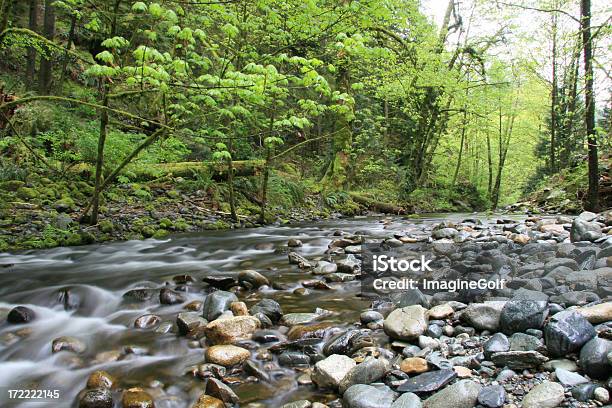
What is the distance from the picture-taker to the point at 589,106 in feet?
26.7

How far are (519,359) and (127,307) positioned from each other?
3687 millimetres

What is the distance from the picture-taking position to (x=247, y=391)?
8.80ft

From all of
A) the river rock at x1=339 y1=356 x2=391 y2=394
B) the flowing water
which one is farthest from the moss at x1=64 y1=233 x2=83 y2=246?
the river rock at x1=339 y1=356 x2=391 y2=394

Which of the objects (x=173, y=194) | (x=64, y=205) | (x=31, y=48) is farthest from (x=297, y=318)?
(x=31, y=48)

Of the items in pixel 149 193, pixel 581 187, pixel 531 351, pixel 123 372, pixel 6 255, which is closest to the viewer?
pixel 531 351

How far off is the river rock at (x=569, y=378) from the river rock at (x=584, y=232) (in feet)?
10.8

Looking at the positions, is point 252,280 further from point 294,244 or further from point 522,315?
point 522,315

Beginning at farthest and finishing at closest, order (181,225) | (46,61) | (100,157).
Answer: (46,61), (181,225), (100,157)

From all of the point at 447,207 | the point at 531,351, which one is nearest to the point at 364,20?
the point at 531,351

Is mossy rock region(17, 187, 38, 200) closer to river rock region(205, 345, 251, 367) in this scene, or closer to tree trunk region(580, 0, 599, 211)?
river rock region(205, 345, 251, 367)

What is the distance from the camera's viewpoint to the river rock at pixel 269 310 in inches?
148

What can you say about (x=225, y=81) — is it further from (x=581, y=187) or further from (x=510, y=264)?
(x=581, y=187)

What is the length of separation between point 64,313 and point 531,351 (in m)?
4.26

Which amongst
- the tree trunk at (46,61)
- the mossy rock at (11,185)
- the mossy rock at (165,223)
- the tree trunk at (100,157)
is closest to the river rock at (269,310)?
the tree trunk at (100,157)
